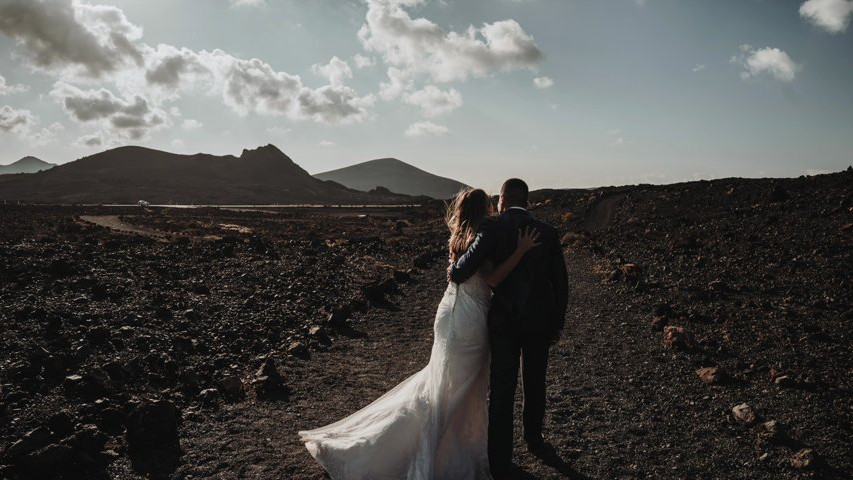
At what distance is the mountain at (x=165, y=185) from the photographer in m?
123

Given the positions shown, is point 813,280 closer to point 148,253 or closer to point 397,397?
point 397,397

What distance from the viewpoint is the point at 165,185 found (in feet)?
479

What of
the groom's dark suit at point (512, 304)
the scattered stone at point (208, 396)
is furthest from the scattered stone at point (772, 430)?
the scattered stone at point (208, 396)

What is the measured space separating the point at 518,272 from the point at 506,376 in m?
0.91

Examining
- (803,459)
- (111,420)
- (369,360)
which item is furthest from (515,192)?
(369,360)

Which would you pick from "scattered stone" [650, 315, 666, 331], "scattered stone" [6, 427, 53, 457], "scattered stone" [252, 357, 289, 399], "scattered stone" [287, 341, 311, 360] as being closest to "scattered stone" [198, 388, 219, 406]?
"scattered stone" [252, 357, 289, 399]

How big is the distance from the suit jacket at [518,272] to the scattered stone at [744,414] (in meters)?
3.00

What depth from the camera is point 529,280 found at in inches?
176

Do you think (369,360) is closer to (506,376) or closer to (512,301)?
(506,376)

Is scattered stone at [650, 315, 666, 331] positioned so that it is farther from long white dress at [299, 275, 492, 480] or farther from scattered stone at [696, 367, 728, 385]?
long white dress at [299, 275, 492, 480]

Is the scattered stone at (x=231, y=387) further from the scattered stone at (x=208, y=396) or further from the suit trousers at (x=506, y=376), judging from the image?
the suit trousers at (x=506, y=376)

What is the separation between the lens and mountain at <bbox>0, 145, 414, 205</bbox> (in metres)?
123

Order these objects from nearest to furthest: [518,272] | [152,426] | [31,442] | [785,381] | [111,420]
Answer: [518,272]
[31,442]
[152,426]
[111,420]
[785,381]

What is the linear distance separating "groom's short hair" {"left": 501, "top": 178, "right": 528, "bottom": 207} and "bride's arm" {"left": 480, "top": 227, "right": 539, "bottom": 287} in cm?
31
